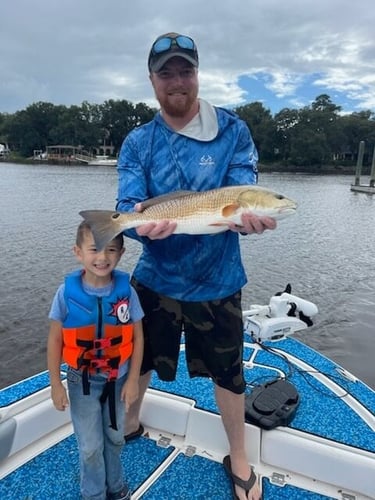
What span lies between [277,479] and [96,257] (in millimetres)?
1914

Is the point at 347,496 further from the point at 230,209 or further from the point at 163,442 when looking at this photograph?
the point at 230,209

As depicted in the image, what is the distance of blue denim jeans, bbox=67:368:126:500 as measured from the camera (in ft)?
7.82

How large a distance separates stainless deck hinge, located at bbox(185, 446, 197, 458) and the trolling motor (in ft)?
6.00

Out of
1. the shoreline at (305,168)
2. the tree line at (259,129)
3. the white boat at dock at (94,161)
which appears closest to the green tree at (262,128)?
the tree line at (259,129)

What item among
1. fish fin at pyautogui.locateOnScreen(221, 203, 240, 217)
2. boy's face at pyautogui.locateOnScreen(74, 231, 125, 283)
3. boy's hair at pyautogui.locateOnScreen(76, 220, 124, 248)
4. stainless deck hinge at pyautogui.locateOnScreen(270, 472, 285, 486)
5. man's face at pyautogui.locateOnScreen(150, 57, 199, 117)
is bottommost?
stainless deck hinge at pyautogui.locateOnScreen(270, 472, 285, 486)

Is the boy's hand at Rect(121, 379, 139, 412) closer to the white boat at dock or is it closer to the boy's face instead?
the boy's face

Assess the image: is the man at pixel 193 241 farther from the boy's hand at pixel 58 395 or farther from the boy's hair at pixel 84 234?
the boy's hand at pixel 58 395

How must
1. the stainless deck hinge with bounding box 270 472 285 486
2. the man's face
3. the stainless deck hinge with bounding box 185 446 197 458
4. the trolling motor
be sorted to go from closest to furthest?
the man's face → the stainless deck hinge with bounding box 270 472 285 486 → the stainless deck hinge with bounding box 185 446 197 458 → the trolling motor

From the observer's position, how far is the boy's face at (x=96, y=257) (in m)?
2.34

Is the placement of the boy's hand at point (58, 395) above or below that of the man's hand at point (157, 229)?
below

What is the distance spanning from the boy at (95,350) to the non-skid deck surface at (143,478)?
0.39 m

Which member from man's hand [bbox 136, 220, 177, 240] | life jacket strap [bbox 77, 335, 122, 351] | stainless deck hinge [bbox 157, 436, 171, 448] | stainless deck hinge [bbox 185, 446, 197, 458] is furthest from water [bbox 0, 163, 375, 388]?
man's hand [bbox 136, 220, 177, 240]

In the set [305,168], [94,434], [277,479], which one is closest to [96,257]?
[94,434]

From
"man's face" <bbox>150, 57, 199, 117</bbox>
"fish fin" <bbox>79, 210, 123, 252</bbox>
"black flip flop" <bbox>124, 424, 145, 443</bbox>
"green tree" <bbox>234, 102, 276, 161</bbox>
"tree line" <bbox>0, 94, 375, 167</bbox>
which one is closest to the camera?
"fish fin" <bbox>79, 210, 123, 252</bbox>
